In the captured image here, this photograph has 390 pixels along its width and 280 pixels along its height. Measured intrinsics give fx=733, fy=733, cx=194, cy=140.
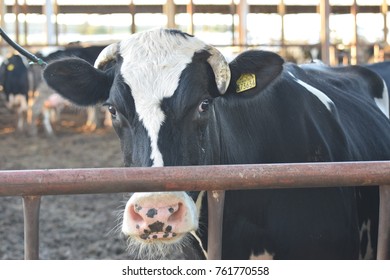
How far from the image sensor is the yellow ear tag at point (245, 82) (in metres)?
3.06

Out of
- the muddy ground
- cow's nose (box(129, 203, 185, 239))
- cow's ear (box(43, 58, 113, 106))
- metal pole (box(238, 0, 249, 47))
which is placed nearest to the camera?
cow's nose (box(129, 203, 185, 239))

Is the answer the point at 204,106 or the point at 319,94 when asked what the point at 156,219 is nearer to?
the point at 204,106

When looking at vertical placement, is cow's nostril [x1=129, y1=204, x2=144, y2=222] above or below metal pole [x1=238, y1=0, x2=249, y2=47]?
below

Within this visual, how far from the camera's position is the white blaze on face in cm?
268

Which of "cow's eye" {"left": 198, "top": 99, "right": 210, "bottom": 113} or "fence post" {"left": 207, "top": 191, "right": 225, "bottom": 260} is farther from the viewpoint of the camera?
"cow's eye" {"left": 198, "top": 99, "right": 210, "bottom": 113}

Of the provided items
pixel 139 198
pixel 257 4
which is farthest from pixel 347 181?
pixel 257 4

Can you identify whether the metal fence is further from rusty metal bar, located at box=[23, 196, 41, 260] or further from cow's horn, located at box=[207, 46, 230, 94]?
cow's horn, located at box=[207, 46, 230, 94]

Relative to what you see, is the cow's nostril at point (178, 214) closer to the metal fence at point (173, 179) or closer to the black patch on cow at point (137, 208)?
the black patch on cow at point (137, 208)

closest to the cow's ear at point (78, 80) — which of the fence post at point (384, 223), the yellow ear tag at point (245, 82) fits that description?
the yellow ear tag at point (245, 82)

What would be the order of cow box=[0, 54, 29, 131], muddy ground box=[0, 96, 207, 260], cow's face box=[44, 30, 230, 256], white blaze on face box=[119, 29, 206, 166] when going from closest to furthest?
cow's face box=[44, 30, 230, 256] < white blaze on face box=[119, 29, 206, 166] < muddy ground box=[0, 96, 207, 260] < cow box=[0, 54, 29, 131]

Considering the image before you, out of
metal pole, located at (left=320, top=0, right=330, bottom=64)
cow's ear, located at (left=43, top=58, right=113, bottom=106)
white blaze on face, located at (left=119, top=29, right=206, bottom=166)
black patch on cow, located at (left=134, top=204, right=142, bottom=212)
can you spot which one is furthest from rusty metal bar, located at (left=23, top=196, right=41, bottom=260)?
metal pole, located at (left=320, top=0, right=330, bottom=64)

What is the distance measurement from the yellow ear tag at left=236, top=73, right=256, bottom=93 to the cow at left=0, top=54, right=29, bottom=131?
12.4 meters

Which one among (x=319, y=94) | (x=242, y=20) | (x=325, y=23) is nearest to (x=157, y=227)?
(x=319, y=94)
